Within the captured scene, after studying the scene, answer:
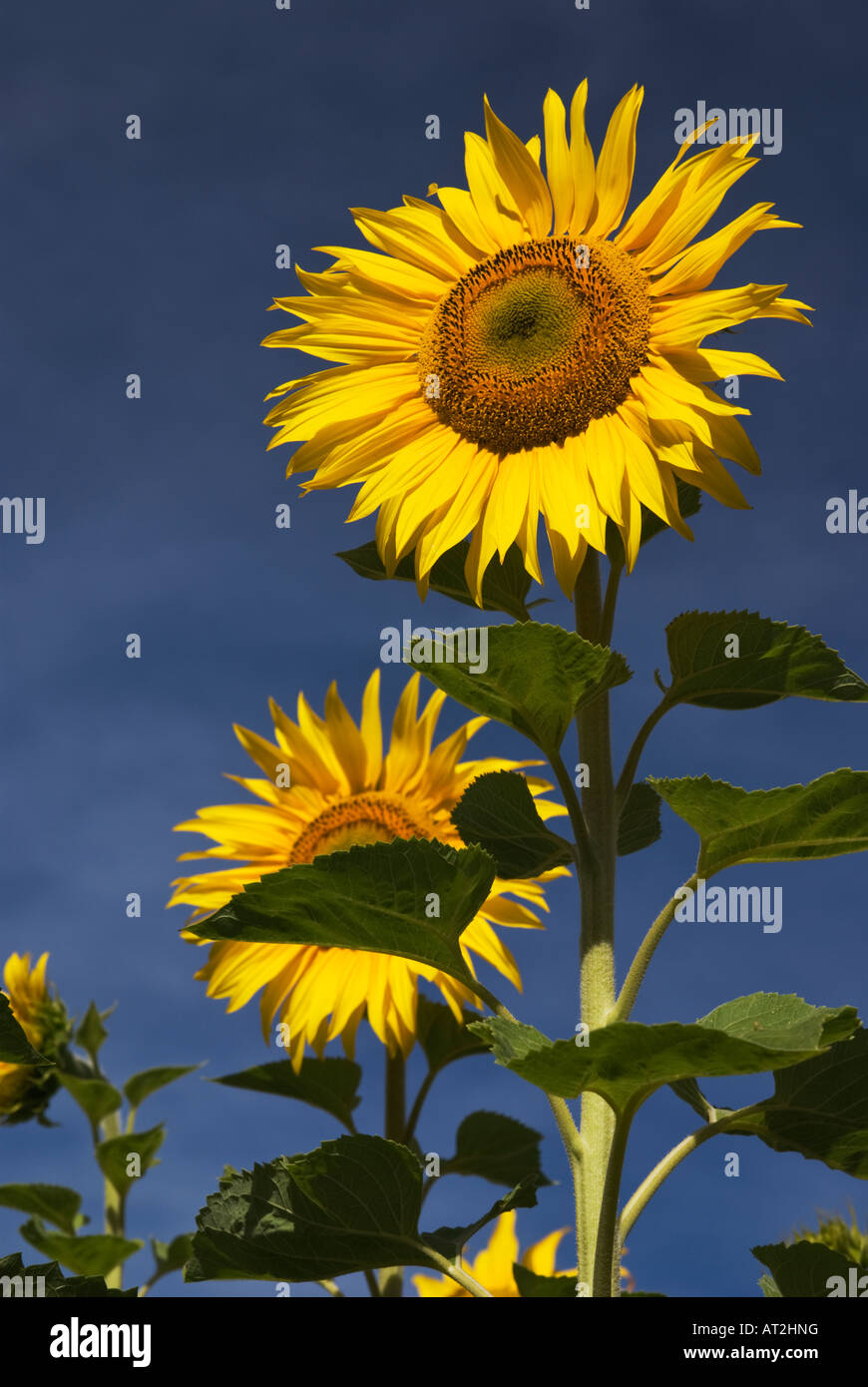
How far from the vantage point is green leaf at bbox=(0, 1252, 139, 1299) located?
98.5 inches

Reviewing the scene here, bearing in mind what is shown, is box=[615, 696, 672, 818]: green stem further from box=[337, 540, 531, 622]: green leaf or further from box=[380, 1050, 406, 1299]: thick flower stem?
box=[380, 1050, 406, 1299]: thick flower stem

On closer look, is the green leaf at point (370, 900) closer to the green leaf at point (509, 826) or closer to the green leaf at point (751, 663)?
the green leaf at point (509, 826)

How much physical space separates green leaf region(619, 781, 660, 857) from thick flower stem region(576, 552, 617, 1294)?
523 millimetres

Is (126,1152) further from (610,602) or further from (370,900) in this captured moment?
(610,602)

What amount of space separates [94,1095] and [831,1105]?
12.8 ft

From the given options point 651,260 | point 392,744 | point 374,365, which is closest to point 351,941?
point 374,365

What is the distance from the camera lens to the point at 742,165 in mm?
3000

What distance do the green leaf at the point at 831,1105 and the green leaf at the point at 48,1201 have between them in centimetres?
410

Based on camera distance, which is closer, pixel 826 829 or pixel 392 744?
pixel 826 829

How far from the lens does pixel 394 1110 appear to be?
172 inches

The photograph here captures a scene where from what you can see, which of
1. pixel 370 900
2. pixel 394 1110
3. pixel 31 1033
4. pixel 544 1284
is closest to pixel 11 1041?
pixel 370 900

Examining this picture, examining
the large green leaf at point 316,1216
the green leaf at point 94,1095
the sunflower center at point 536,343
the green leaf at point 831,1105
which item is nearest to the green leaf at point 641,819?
the green leaf at point 831,1105
